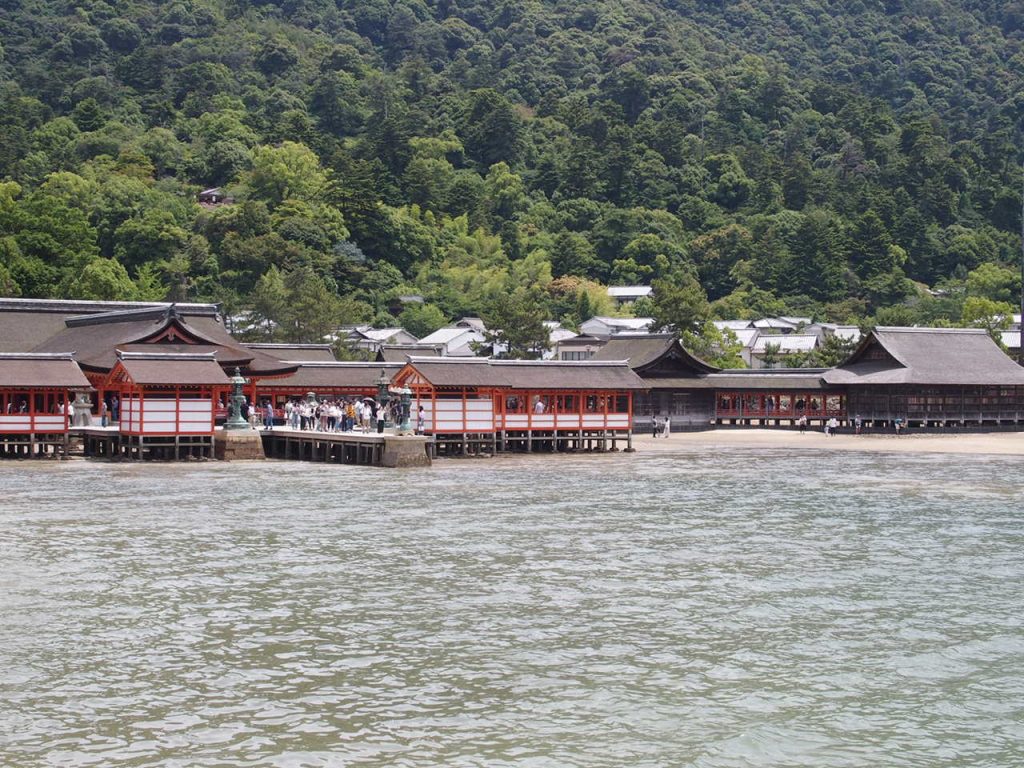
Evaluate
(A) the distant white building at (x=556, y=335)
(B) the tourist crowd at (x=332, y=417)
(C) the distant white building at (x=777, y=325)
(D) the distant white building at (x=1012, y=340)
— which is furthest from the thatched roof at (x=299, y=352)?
(C) the distant white building at (x=777, y=325)

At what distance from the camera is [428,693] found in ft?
54.2

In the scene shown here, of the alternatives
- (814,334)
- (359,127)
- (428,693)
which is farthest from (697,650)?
(359,127)

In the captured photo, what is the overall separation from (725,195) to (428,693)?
436 ft

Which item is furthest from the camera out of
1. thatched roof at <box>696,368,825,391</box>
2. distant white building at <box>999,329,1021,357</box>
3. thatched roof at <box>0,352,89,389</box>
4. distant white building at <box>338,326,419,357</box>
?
distant white building at <box>999,329,1021,357</box>

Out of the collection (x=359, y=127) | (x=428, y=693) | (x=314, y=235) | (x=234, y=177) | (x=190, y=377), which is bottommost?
(x=428, y=693)

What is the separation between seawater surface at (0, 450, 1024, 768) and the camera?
586 inches

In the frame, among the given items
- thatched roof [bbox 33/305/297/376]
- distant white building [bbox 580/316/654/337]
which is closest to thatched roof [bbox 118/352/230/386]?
thatched roof [bbox 33/305/297/376]

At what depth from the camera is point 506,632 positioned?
1956cm

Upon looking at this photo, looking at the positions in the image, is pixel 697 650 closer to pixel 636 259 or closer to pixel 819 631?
pixel 819 631

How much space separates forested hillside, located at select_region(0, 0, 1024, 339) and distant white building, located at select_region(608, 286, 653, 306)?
233 centimetres

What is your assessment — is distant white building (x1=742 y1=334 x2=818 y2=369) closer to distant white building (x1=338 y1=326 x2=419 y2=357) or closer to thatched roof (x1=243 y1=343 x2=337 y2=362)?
distant white building (x1=338 y1=326 x2=419 y2=357)

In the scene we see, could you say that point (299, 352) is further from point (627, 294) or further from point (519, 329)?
point (627, 294)

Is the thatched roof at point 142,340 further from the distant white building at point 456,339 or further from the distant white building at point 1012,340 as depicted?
the distant white building at point 1012,340

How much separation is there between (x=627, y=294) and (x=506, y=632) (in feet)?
341
